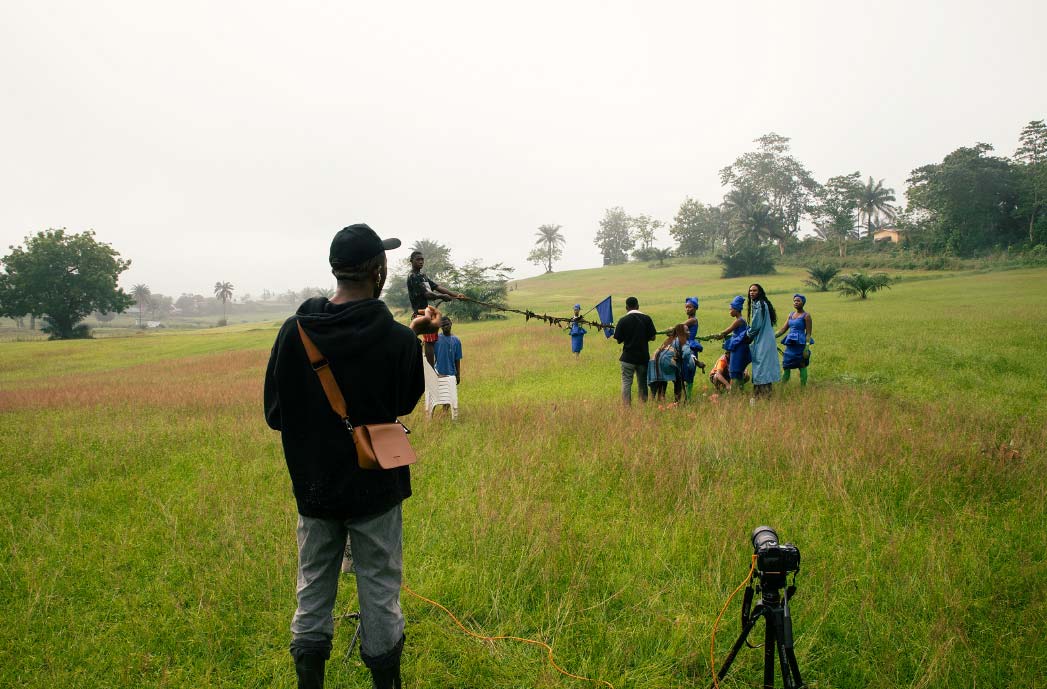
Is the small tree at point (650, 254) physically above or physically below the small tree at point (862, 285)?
above

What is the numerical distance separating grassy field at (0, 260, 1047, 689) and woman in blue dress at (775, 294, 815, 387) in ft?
3.56

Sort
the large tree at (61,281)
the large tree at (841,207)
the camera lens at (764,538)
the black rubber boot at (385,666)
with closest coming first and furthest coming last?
the camera lens at (764,538), the black rubber boot at (385,666), the large tree at (61,281), the large tree at (841,207)

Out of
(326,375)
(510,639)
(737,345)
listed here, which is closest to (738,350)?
(737,345)

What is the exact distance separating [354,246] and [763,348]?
8477mm

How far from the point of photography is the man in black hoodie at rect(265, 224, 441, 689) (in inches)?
Result: 90.2

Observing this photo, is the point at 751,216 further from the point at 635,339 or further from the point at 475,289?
the point at 635,339

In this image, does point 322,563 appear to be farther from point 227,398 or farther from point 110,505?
point 227,398

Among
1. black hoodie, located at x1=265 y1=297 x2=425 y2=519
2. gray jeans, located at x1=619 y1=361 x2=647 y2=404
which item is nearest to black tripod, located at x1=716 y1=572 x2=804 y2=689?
black hoodie, located at x1=265 y1=297 x2=425 y2=519

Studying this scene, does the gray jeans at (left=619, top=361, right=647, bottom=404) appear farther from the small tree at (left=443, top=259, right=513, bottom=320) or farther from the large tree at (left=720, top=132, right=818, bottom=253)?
the large tree at (left=720, top=132, right=818, bottom=253)

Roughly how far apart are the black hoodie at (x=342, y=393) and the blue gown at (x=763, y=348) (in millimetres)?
8207

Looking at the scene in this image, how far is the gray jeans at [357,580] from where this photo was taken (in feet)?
7.77

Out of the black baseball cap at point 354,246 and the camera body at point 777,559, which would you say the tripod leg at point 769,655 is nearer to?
the camera body at point 777,559

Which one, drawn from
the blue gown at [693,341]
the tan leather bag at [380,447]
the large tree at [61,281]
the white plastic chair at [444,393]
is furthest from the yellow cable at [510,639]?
the large tree at [61,281]

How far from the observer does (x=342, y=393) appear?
230cm
